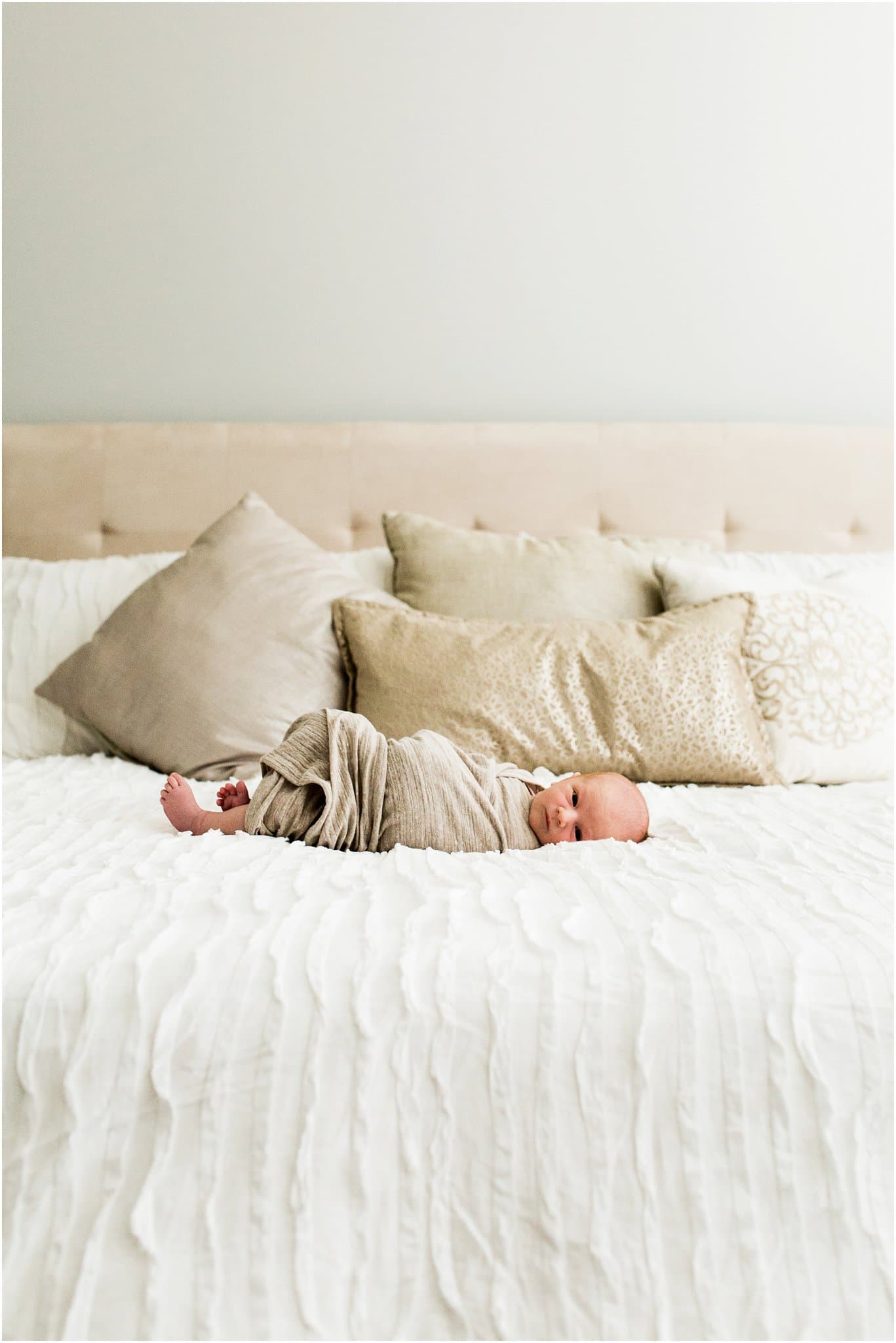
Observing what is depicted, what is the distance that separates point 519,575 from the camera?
5.48 feet

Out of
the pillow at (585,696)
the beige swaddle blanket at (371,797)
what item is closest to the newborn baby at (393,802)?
the beige swaddle blanket at (371,797)

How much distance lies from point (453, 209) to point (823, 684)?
1320 millimetres

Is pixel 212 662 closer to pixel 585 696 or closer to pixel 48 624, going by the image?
pixel 48 624

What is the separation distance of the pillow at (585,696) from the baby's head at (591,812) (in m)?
0.22

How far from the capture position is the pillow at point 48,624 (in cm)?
164

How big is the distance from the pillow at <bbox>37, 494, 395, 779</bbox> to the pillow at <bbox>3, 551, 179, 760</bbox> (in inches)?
2.4

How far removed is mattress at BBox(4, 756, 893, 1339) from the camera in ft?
2.16

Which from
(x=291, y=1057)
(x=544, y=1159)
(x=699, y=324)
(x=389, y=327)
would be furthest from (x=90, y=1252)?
(x=699, y=324)

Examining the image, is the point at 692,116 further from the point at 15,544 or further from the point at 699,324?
the point at 15,544

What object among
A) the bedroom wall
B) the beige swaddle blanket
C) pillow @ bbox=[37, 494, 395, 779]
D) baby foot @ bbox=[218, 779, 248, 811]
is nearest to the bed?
A: the beige swaddle blanket

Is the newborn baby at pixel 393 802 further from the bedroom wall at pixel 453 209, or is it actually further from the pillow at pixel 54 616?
the bedroom wall at pixel 453 209

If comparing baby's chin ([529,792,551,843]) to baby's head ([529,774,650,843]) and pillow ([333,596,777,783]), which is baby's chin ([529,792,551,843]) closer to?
baby's head ([529,774,650,843])

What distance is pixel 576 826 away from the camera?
116 cm

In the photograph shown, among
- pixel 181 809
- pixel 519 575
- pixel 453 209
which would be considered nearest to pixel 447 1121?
pixel 181 809
